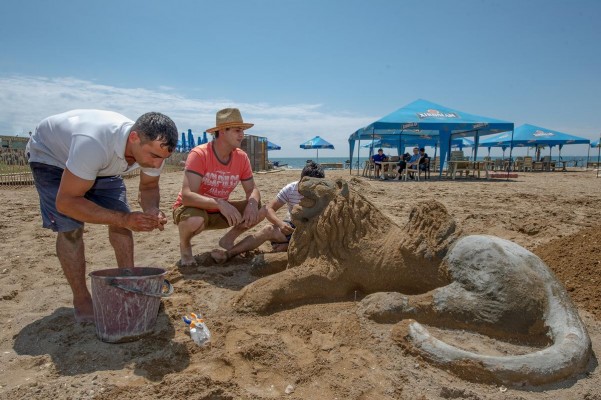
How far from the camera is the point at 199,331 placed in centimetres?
249

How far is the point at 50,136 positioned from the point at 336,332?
2271 millimetres

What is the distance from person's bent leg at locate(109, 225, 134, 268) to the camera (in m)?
3.07

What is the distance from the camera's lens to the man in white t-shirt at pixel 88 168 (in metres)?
2.38

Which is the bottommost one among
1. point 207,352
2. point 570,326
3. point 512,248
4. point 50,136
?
point 207,352

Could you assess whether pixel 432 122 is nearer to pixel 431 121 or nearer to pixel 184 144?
pixel 431 121

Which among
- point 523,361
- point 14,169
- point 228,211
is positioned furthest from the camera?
point 14,169

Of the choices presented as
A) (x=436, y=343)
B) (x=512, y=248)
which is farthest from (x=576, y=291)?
(x=436, y=343)

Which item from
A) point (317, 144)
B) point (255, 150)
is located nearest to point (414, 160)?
point (255, 150)

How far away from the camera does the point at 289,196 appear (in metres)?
4.13

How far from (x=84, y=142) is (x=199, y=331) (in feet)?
4.34

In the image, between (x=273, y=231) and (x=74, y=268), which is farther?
(x=273, y=231)

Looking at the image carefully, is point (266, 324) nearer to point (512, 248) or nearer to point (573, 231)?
point (512, 248)

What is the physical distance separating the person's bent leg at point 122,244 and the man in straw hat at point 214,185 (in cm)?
76

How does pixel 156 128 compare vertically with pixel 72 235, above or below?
above
